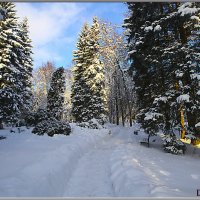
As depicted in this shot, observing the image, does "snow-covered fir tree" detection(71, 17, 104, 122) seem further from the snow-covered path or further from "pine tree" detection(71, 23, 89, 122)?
the snow-covered path

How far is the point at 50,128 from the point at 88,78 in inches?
620

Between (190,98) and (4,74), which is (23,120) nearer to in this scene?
(4,74)

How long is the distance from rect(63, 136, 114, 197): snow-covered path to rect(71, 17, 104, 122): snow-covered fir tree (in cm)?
2002

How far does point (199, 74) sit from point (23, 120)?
16973 mm

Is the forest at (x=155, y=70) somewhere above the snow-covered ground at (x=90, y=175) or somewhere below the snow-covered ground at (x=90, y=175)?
above

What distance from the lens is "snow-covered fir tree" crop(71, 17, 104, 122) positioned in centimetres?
3444

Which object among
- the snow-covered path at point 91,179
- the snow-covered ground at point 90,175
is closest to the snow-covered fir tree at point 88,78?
the snow-covered ground at point 90,175

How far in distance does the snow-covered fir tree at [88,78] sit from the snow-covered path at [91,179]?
2002 centimetres

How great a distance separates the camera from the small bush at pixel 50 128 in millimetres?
20984

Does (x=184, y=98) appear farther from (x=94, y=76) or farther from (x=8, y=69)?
(x=94, y=76)

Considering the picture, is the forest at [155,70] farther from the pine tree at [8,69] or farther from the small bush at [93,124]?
the small bush at [93,124]

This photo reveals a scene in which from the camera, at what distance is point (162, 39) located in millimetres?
16125

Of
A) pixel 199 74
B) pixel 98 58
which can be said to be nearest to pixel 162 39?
pixel 199 74

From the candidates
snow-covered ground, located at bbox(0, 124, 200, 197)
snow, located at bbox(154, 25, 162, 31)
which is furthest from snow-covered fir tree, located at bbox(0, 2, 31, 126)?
snow, located at bbox(154, 25, 162, 31)
